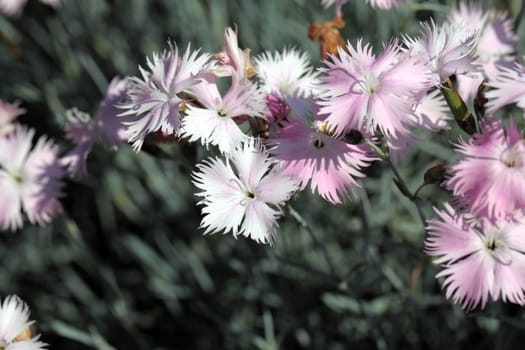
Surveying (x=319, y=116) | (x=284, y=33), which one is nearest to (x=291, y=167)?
(x=319, y=116)

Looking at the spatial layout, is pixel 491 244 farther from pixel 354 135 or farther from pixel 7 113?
pixel 7 113

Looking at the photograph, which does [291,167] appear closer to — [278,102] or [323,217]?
[278,102]

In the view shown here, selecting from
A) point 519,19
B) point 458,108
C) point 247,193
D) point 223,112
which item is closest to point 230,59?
point 223,112

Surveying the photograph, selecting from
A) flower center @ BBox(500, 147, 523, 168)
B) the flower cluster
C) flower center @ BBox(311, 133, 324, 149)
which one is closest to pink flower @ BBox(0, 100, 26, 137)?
the flower cluster

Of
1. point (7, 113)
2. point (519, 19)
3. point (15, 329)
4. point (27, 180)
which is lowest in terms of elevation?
point (15, 329)

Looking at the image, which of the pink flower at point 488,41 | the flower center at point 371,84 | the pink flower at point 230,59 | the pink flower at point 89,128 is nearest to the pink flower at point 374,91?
the flower center at point 371,84

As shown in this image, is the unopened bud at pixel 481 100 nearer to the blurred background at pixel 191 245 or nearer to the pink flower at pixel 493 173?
the pink flower at pixel 493 173

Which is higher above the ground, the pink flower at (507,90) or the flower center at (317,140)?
the pink flower at (507,90)
